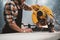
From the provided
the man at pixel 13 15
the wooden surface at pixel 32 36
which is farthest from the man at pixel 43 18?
the man at pixel 13 15

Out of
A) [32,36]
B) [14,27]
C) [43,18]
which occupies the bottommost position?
[32,36]

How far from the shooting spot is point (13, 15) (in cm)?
184

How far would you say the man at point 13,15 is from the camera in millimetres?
1819

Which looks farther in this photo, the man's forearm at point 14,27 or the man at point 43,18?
the man at point 43,18

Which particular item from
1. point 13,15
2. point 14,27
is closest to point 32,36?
point 14,27

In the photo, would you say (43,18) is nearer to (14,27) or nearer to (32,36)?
(32,36)

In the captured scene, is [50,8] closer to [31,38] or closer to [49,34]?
[49,34]

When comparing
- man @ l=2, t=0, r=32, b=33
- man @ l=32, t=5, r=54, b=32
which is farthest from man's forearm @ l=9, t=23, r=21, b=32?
man @ l=32, t=5, r=54, b=32

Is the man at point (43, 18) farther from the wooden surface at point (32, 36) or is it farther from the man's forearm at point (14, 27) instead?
the man's forearm at point (14, 27)

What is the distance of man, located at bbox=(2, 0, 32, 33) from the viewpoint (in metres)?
1.82

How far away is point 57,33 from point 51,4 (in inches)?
16.1

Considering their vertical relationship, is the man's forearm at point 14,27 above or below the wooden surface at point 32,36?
above

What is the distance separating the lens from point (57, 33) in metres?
1.96

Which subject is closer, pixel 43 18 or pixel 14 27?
pixel 14 27
